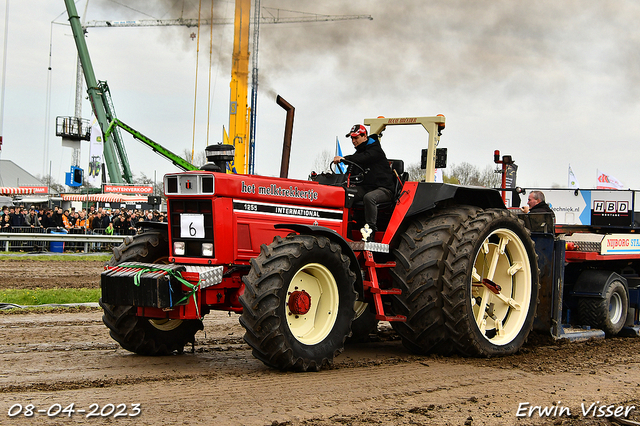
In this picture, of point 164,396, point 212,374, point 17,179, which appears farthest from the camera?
point 17,179

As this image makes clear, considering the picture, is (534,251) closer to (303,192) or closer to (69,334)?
(303,192)

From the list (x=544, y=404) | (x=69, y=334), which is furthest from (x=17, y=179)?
(x=544, y=404)

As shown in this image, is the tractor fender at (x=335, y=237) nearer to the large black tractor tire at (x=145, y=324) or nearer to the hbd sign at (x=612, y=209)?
the large black tractor tire at (x=145, y=324)

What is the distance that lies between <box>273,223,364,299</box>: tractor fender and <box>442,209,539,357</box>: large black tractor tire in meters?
0.90

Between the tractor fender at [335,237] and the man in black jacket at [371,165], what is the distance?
1064 mm

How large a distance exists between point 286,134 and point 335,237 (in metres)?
1.56

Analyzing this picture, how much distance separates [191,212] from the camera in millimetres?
6188

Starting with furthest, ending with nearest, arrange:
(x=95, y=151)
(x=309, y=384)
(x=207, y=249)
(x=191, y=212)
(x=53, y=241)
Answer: (x=95, y=151)
(x=53, y=241)
(x=191, y=212)
(x=207, y=249)
(x=309, y=384)

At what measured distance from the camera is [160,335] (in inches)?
261

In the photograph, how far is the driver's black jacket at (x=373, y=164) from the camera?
7.23m

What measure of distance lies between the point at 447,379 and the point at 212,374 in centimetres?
203

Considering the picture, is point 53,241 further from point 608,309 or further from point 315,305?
point 608,309

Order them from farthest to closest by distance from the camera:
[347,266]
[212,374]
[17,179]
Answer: [17,179]
[347,266]
[212,374]

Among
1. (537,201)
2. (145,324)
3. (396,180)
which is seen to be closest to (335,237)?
(396,180)
